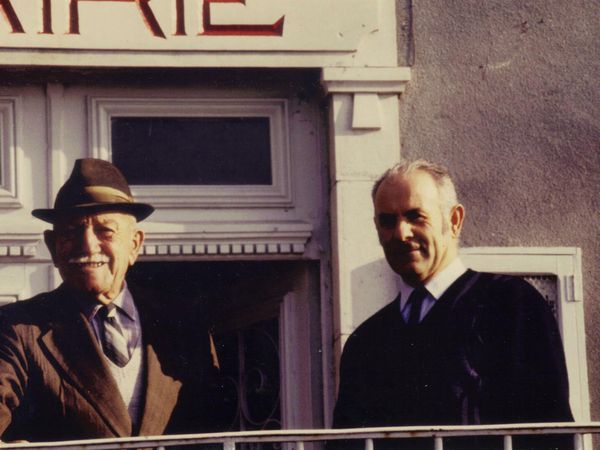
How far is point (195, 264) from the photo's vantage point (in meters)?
9.52

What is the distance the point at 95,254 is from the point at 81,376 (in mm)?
542

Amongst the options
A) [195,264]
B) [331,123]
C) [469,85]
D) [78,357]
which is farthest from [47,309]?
[469,85]

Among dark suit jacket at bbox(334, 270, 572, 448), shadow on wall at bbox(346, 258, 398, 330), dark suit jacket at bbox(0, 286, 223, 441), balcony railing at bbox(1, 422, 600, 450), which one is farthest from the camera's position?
shadow on wall at bbox(346, 258, 398, 330)

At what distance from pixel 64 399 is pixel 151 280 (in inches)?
44.3

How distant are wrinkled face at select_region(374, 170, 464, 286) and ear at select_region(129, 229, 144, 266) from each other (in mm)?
1193

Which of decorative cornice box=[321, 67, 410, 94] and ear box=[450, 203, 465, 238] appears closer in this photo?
ear box=[450, 203, 465, 238]

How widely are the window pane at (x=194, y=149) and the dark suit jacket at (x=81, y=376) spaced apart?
0.79 meters

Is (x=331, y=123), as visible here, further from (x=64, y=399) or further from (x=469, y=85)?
(x=64, y=399)

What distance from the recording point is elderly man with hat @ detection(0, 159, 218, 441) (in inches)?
331

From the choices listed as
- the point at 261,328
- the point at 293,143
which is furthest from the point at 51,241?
the point at 293,143

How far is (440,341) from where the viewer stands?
8.11 meters

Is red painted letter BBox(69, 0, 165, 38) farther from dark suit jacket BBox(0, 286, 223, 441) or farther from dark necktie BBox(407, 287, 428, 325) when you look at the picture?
dark necktie BBox(407, 287, 428, 325)

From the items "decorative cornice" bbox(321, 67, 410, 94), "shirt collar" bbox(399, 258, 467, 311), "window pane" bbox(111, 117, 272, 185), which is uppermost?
"decorative cornice" bbox(321, 67, 410, 94)

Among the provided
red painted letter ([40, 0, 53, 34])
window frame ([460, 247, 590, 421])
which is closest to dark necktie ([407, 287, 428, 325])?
window frame ([460, 247, 590, 421])
